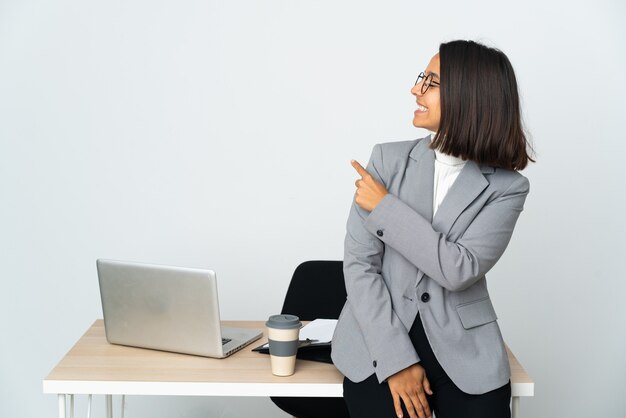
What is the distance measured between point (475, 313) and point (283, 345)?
0.49 metres

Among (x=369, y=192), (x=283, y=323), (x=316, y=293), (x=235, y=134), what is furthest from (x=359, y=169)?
(x=235, y=134)

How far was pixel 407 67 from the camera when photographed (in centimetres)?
384

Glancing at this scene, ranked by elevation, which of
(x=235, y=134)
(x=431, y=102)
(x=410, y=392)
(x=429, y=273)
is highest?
(x=431, y=102)

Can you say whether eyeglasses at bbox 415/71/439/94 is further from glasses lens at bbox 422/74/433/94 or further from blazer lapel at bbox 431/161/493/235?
blazer lapel at bbox 431/161/493/235

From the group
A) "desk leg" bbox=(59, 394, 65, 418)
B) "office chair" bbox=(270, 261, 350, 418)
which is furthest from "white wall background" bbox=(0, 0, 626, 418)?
"desk leg" bbox=(59, 394, 65, 418)

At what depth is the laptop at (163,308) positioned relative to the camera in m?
2.15

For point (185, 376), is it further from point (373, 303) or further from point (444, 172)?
point (444, 172)

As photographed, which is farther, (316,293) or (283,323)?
(316,293)

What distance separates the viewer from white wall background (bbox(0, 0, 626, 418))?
3820 mm

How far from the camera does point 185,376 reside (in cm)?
208

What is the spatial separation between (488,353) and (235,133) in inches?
82.7

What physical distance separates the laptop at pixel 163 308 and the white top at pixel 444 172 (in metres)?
0.62

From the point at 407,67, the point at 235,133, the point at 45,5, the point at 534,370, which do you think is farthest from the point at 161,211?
the point at 534,370

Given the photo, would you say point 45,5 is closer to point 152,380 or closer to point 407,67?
point 407,67
